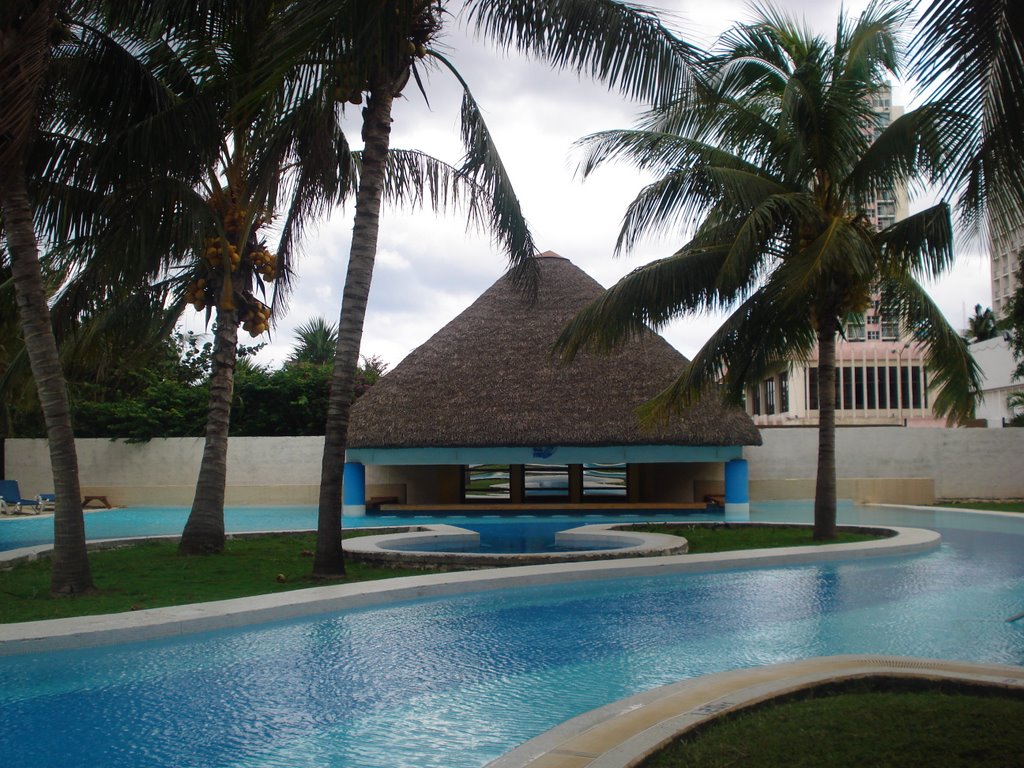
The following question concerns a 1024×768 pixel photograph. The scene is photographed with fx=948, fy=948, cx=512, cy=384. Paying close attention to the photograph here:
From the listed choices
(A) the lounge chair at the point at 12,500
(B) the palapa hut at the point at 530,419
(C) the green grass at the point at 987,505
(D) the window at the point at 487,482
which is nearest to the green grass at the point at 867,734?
(B) the palapa hut at the point at 530,419

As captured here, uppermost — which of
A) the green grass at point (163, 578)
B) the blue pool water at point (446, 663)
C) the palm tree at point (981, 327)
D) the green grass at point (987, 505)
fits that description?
the palm tree at point (981, 327)

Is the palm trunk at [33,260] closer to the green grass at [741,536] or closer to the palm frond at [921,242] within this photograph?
the green grass at [741,536]

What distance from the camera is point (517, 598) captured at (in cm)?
889

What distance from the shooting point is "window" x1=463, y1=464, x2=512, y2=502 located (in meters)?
24.1

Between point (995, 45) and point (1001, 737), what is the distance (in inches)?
110

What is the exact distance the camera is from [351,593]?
8.17 m

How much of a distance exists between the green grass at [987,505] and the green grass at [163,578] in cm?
1343

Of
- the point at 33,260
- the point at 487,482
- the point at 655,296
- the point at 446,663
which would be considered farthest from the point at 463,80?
the point at 487,482

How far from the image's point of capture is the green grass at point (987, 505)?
61.3ft

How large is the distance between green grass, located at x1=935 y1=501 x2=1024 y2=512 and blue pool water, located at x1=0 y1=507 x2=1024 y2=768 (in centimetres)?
954

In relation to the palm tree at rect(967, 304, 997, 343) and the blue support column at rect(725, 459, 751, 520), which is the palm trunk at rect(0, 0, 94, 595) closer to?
the blue support column at rect(725, 459, 751, 520)

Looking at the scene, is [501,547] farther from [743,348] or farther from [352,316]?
[352,316]

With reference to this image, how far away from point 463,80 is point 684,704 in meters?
7.46

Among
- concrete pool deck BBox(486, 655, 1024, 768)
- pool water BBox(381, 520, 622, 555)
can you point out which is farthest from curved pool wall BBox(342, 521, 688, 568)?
concrete pool deck BBox(486, 655, 1024, 768)
